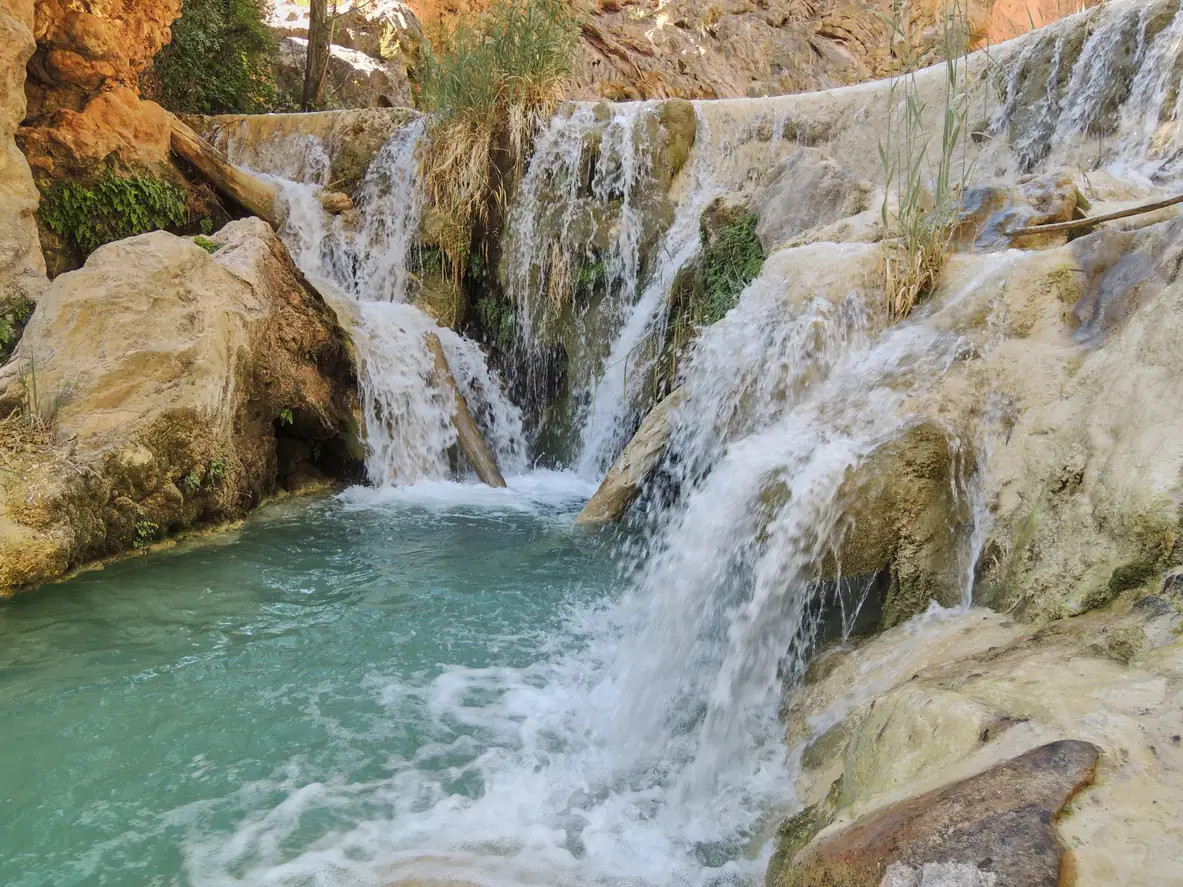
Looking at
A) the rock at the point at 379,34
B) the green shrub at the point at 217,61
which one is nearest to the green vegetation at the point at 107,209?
the green shrub at the point at 217,61

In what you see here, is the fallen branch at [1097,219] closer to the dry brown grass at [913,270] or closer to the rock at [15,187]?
the dry brown grass at [913,270]

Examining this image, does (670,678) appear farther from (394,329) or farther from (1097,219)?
(394,329)

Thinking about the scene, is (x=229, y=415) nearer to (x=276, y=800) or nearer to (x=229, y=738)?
(x=229, y=738)

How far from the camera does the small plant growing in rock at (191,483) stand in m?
4.75

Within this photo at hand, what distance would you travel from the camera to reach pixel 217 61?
10.3m

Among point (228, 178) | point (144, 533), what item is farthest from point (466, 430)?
point (228, 178)

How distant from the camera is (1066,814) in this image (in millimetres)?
1269

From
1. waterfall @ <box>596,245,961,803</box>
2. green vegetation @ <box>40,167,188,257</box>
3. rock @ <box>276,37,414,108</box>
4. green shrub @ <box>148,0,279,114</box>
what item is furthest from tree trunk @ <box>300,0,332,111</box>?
waterfall @ <box>596,245,961,803</box>

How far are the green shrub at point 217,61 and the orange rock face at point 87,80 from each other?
2741mm

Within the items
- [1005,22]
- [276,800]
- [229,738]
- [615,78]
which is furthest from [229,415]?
[1005,22]

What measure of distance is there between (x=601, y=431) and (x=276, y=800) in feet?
15.5

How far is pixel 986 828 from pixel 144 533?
4547mm

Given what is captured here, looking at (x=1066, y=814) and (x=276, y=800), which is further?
(x=276, y=800)

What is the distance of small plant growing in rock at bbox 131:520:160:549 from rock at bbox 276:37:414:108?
9489 millimetres
